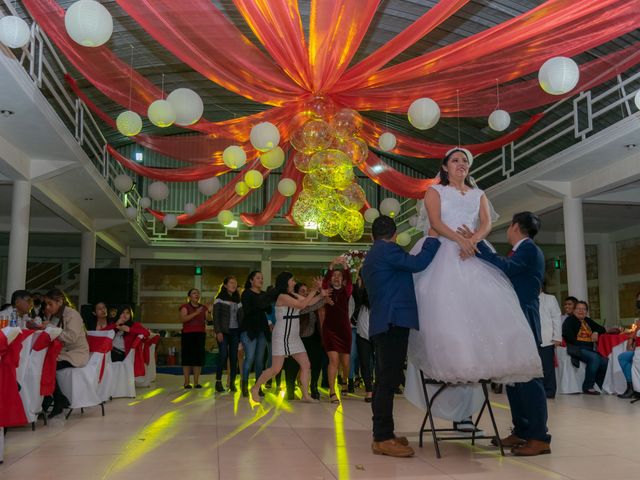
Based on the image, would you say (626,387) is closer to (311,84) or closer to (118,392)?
(311,84)

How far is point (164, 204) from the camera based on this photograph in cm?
1892

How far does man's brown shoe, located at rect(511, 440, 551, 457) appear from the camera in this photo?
138 inches

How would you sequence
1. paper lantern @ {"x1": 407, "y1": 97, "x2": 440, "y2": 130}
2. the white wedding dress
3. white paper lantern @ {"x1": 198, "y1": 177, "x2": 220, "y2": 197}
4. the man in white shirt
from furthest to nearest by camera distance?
white paper lantern @ {"x1": 198, "y1": 177, "x2": 220, "y2": 197} → the man in white shirt → paper lantern @ {"x1": 407, "y1": 97, "x2": 440, "y2": 130} → the white wedding dress

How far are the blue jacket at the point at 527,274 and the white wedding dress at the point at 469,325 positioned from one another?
115 mm

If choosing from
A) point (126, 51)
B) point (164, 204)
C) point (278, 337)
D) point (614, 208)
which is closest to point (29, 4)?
point (278, 337)

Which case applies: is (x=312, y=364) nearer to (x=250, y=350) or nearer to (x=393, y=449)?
(x=250, y=350)

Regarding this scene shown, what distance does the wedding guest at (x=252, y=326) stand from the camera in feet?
22.4

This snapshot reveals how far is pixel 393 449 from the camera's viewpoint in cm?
346

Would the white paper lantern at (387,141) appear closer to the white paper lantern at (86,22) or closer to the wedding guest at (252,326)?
the wedding guest at (252,326)

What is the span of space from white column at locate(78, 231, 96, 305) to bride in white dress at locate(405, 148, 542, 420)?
10511 mm

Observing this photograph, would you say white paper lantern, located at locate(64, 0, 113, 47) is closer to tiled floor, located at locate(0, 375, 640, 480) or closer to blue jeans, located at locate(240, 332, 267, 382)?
tiled floor, located at locate(0, 375, 640, 480)

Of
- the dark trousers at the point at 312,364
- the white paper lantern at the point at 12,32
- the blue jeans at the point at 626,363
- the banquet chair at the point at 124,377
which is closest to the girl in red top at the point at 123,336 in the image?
the banquet chair at the point at 124,377

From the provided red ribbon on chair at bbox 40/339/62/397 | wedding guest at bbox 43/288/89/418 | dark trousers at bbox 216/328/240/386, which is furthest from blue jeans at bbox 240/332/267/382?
red ribbon on chair at bbox 40/339/62/397

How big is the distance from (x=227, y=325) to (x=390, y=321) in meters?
4.41
